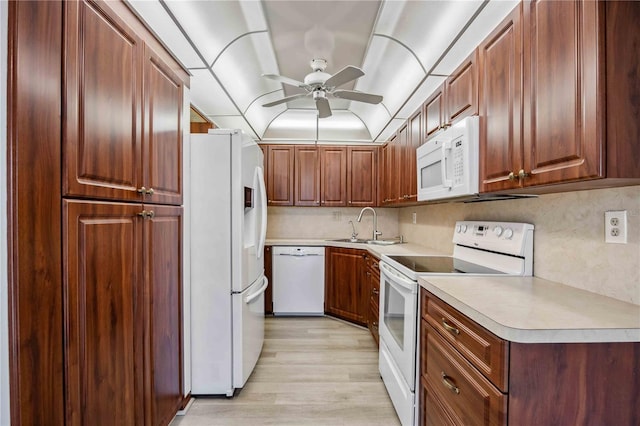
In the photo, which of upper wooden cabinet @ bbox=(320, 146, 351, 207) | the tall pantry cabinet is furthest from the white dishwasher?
the tall pantry cabinet

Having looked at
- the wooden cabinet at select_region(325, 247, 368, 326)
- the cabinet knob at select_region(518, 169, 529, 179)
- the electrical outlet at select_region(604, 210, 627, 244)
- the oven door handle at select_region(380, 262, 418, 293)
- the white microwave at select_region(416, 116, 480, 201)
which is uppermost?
the white microwave at select_region(416, 116, 480, 201)

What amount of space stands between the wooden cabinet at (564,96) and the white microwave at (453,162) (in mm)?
142

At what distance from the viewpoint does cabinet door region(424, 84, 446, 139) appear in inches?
79.9

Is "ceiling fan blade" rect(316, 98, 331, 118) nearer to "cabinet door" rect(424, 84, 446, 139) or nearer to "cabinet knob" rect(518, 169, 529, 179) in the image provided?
"cabinet door" rect(424, 84, 446, 139)

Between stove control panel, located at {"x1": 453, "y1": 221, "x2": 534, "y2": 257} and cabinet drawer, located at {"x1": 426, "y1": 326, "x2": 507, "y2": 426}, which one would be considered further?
stove control panel, located at {"x1": 453, "y1": 221, "x2": 534, "y2": 257}

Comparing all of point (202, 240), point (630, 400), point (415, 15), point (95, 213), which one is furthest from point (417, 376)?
point (415, 15)

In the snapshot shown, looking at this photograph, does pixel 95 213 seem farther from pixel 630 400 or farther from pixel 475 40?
pixel 475 40

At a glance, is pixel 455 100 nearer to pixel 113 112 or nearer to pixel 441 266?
pixel 441 266

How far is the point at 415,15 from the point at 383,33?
0.34m

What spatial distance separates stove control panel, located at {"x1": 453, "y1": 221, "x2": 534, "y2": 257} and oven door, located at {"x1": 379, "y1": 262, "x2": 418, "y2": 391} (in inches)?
21.9

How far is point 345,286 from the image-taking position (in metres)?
3.49

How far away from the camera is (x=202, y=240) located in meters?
2.01

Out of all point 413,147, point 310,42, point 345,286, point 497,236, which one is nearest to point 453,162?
point 497,236

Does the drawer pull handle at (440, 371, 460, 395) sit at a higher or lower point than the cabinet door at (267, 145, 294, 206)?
lower
